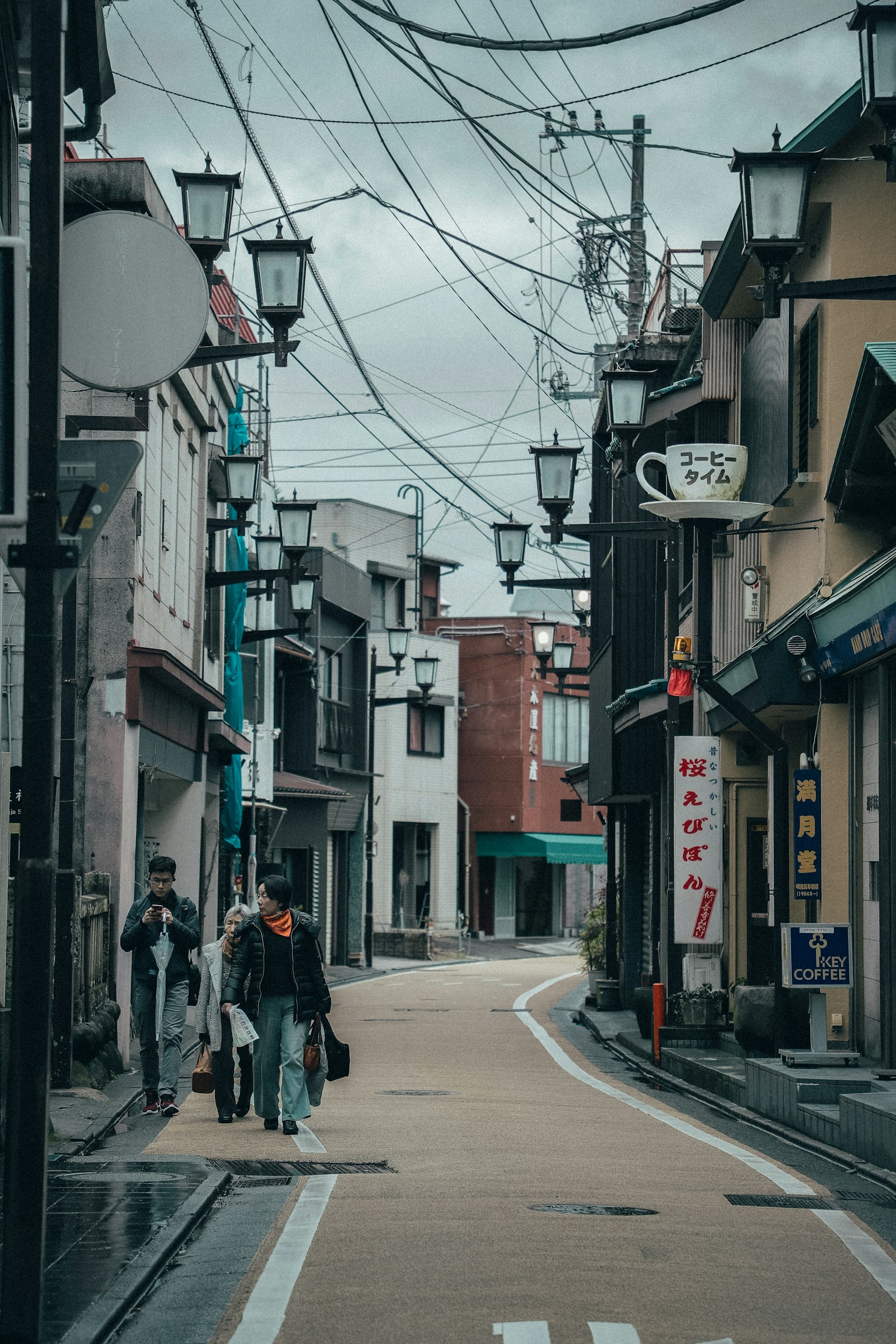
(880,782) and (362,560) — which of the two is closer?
(880,782)

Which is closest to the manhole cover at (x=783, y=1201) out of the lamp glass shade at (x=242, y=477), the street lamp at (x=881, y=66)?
the street lamp at (x=881, y=66)

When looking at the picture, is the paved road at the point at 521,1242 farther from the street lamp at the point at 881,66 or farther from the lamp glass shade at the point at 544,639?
the lamp glass shade at the point at 544,639

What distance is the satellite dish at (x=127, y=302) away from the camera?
24.5 feet

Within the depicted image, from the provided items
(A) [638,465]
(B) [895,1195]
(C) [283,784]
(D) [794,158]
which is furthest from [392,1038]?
(C) [283,784]

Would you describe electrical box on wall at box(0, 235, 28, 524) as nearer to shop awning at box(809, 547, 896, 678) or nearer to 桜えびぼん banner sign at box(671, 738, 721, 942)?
shop awning at box(809, 547, 896, 678)

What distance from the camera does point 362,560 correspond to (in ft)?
177

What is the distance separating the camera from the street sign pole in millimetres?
5516

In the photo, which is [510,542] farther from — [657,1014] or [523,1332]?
[523,1332]

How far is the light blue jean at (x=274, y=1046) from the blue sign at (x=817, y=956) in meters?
4.09

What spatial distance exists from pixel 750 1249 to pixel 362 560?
154 feet

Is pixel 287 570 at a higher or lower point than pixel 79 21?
lower

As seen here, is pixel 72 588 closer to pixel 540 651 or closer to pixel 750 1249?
pixel 750 1249

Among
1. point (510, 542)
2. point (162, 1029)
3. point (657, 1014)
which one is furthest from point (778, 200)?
point (510, 542)

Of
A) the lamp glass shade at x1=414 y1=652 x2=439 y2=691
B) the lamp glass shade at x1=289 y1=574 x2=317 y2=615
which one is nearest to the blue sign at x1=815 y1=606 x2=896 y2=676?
the lamp glass shade at x1=289 y1=574 x2=317 y2=615
